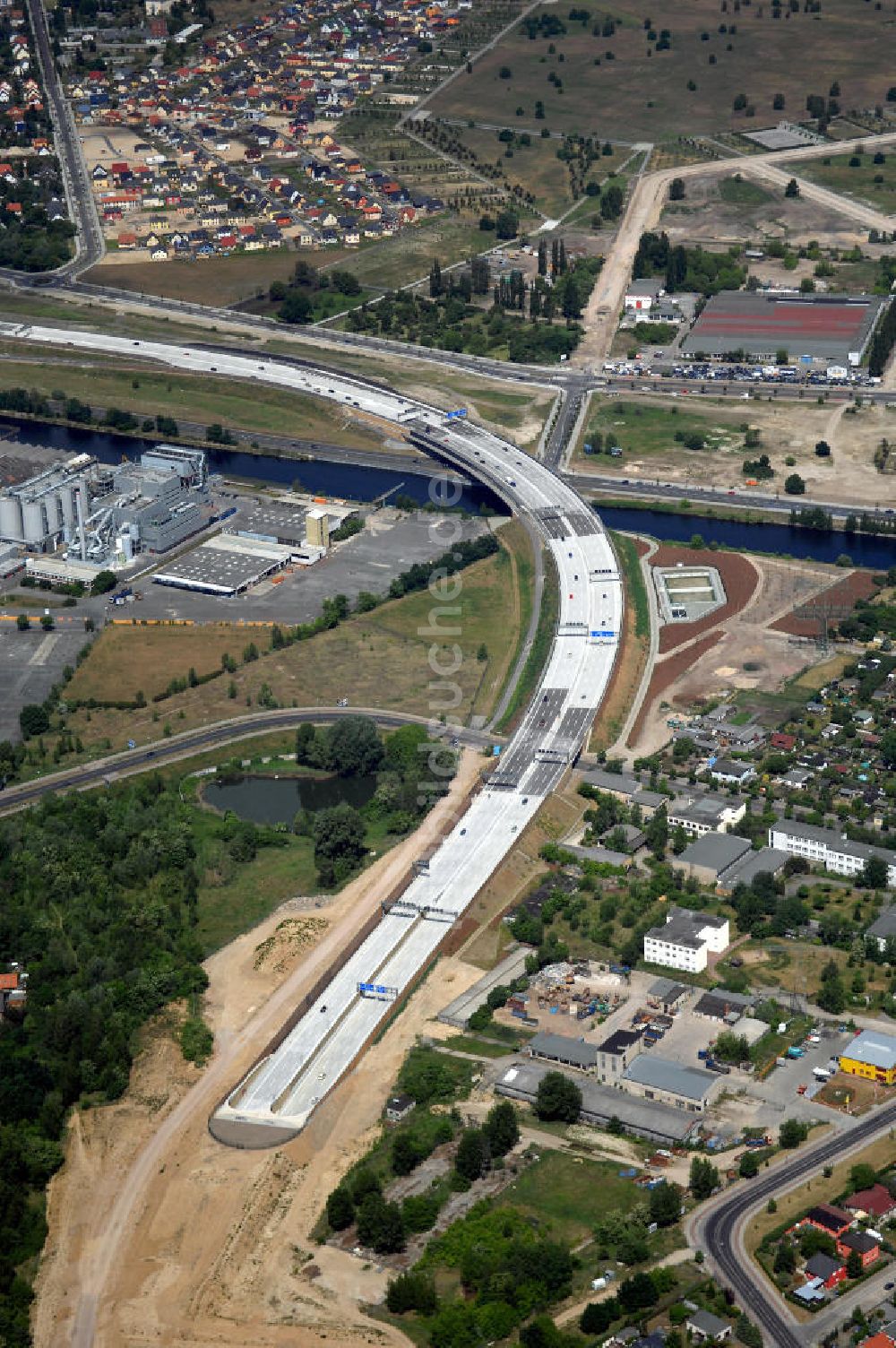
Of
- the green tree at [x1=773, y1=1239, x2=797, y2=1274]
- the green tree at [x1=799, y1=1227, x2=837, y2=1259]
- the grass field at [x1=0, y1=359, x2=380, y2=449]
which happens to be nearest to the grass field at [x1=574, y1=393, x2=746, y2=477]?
the grass field at [x1=0, y1=359, x2=380, y2=449]

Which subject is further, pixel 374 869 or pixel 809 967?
pixel 374 869

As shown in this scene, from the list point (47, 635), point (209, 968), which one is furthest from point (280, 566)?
point (209, 968)

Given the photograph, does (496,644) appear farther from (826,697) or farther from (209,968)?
(209,968)

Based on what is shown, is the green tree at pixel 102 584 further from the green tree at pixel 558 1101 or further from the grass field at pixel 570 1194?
the grass field at pixel 570 1194

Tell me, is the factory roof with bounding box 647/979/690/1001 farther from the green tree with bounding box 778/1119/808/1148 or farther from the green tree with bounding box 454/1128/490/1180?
the green tree with bounding box 454/1128/490/1180

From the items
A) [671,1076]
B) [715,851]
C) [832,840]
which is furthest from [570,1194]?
[832,840]

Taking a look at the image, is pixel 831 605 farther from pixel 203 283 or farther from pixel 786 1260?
pixel 203 283
